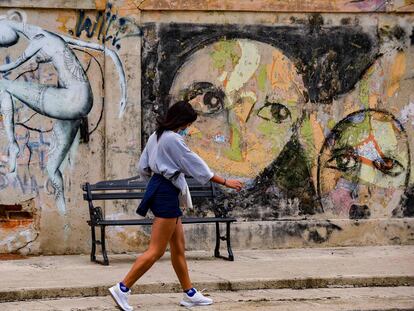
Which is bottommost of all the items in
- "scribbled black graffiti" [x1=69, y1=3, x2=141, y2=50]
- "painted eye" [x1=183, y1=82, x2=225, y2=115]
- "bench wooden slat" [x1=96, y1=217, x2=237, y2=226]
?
"bench wooden slat" [x1=96, y1=217, x2=237, y2=226]

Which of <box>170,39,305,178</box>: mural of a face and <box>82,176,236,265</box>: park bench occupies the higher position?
<box>170,39,305,178</box>: mural of a face

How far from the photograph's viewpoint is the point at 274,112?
44.7 ft

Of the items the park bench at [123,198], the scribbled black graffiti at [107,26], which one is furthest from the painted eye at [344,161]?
the scribbled black graffiti at [107,26]

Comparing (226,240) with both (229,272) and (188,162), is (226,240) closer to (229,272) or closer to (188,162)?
(229,272)

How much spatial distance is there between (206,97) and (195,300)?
13.9ft

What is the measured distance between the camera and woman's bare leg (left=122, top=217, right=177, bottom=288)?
9375 millimetres

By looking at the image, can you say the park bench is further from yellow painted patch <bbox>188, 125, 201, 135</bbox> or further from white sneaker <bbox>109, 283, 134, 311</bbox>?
white sneaker <bbox>109, 283, 134, 311</bbox>

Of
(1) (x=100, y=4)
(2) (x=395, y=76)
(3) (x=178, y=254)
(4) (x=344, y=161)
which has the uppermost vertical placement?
(1) (x=100, y=4)

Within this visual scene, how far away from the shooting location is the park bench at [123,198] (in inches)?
481

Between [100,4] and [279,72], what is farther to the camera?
[279,72]

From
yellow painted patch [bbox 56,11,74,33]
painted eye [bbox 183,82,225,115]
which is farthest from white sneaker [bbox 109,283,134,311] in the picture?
yellow painted patch [bbox 56,11,74,33]

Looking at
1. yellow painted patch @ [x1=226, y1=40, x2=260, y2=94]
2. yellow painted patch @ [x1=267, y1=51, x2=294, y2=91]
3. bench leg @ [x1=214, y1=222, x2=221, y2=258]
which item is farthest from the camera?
yellow painted patch @ [x1=267, y1=51, x2=294, y2=91]

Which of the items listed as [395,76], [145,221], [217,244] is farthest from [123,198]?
[395,76]

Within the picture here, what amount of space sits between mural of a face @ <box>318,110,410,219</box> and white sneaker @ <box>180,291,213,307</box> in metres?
4.31
